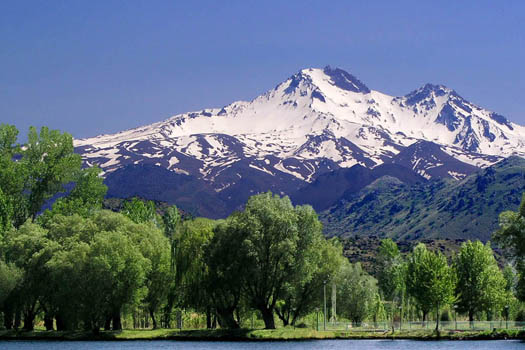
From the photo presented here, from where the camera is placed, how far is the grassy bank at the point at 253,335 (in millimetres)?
90688

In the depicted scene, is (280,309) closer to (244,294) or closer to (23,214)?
(244,294)

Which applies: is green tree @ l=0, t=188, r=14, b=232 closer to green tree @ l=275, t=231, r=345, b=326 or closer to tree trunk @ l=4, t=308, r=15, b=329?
tree trunk @ l=4, t=308, r=15, b=329

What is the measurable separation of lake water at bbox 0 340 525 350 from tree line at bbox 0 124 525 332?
272 inches

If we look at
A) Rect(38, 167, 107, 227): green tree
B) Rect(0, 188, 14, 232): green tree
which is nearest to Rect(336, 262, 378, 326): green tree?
Rect(38, 167, 107, 227): green tree

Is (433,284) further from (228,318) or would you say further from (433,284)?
(228,318)

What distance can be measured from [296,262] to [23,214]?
142 feet

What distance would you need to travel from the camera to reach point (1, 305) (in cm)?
9738

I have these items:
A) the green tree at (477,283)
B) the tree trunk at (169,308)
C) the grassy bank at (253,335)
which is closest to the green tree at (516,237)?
the grassy bank at (253,335)

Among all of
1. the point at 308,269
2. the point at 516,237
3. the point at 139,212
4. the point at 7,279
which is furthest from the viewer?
the point at 139,212

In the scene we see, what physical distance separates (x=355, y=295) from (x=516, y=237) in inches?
1536

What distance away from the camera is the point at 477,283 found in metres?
112

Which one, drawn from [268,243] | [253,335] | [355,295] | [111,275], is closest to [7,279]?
[111,275]

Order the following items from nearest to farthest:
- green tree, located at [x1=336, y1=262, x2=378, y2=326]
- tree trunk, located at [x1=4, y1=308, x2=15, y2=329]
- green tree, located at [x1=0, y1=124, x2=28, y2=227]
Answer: tree trunk, located at [x1=4, y1=308, x2=15, y2=329] < green tree, located at [x1=0, y1=124, x2=28, y2=227] < green tree, located at [x1=336, y1=262, x2=378, y2=326]

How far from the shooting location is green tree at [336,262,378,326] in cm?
11994
